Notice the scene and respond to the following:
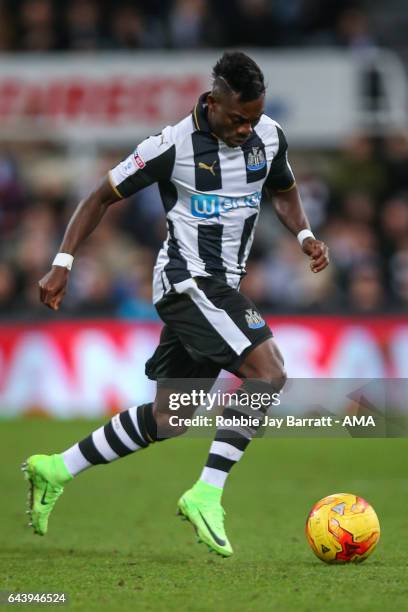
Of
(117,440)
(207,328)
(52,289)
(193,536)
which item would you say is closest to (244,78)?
(207,328)

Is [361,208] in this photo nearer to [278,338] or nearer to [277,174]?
[278,338]

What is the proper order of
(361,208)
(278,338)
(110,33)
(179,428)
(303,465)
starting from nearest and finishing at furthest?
(179,428) → (303,465) → (278,338) → (361,208) → (110,33)

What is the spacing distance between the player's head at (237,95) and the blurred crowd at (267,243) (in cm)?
683

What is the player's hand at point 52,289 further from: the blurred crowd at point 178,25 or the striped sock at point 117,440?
the blurred crowd at point 178,25

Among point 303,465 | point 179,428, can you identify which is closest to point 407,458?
point 303,465

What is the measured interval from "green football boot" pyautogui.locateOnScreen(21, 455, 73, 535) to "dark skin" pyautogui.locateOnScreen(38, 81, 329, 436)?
23.1 inches

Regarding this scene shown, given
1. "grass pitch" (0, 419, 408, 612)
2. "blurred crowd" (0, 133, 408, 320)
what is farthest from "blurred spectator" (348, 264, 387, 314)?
"grass pitch" (0, 419, 408, 612)

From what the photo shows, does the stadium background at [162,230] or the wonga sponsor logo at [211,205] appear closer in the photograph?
the wonga sponsor logo at [211,205]

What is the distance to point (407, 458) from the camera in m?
10.6

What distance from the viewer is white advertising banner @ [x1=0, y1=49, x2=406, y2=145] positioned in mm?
14117

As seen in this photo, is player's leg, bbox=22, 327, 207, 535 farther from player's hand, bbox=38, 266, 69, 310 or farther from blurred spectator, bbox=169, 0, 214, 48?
blurred spectator, bbox=169, 0, 214, 48

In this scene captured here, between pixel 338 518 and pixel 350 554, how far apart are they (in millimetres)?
172

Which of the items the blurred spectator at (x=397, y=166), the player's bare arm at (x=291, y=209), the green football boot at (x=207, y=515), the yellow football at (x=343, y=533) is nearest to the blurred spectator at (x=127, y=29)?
the blurred spectator at (x=397, y=166)

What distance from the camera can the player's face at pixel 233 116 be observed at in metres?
5.66
